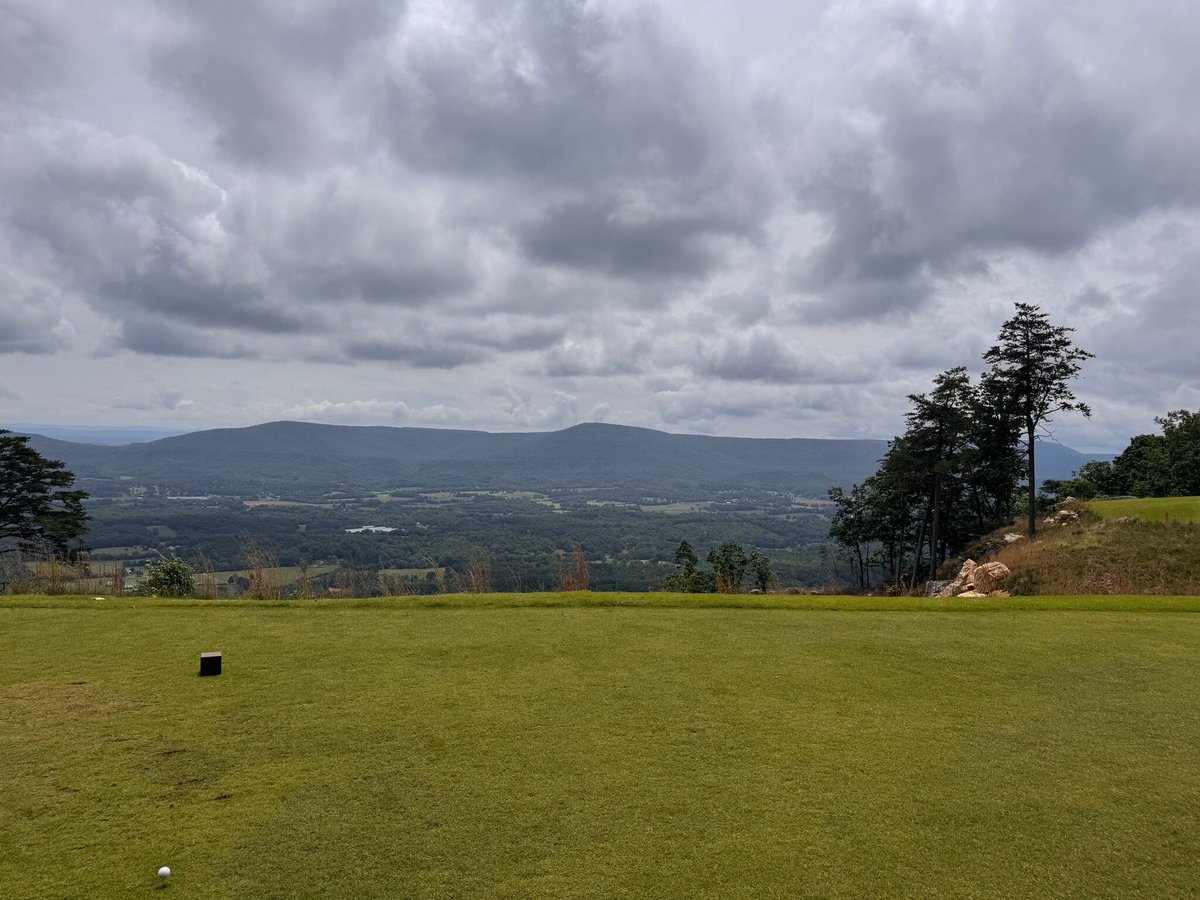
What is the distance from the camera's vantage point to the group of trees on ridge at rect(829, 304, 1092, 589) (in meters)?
26.3

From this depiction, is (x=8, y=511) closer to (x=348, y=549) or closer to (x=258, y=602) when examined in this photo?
(x=258, y=602)

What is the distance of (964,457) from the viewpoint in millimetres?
30750

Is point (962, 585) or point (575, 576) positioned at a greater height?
point (575, 576)

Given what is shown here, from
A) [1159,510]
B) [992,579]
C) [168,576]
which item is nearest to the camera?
[168,576]

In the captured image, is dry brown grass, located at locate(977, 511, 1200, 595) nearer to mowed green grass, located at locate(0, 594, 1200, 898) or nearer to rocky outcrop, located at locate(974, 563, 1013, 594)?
rocky outcrop, located at locate(974, 563, 1013, 594)

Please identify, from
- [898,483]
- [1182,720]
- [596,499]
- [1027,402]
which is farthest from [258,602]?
[596,499]

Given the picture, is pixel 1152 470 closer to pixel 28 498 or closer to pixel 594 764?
pixel 594 764

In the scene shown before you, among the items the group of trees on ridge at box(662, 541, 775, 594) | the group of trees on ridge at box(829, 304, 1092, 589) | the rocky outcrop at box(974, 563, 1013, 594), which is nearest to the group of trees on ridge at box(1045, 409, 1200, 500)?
the group of trees on ridge at box(829, 304, 1092, 589)

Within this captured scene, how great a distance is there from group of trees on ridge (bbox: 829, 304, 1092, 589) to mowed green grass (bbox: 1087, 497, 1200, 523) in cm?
262

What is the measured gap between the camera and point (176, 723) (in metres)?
4.79

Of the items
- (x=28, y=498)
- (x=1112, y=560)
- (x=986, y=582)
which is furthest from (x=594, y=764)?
(x=28, y=498)

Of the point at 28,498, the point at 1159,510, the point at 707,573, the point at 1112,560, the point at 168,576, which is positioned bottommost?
the point at 707,573

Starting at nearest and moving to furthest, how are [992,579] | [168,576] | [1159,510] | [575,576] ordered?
1. [575,576]
2. [168,576]
3. [992,579]
4. [1159,510]

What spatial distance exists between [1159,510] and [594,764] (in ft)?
85.3
